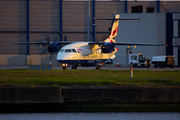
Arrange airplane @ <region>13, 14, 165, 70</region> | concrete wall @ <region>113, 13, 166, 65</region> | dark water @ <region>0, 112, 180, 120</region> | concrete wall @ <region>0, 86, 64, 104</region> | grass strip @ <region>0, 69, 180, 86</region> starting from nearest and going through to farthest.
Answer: dark water @ <region>0, 112, 180, 120</region>, concrete wall @ <region>0, 86, 64, 104</region>, grass strip @ <region>0, 69, 180, 86</region>, airplane @ <region>13, 14, 165, 70</region>, concrete wall @ <region>113, 13, 166, 65</region>

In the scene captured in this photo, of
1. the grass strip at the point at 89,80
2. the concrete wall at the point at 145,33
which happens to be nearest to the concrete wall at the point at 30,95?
the grass strip at the point at 89,80

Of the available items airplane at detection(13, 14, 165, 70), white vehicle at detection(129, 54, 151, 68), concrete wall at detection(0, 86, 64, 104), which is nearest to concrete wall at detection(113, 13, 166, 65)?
white vehicle at detection(129, 54, 151, 68)

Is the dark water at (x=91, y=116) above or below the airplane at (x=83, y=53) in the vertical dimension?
below

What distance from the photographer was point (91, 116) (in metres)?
8.19

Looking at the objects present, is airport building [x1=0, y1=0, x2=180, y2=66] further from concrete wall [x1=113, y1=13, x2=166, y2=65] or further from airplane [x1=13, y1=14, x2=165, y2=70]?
airplane [x1=13, y1=14, x2=165, y2=70]

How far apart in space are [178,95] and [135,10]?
46.7m

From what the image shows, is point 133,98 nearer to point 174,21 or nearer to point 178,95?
point 178,95

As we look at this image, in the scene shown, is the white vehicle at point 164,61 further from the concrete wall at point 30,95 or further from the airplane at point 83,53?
the concrete wall at point 30,95

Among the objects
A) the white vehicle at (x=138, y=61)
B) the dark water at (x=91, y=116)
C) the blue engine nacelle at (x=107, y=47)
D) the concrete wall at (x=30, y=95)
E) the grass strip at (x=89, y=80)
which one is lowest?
the dark water at (x=91, y=116)

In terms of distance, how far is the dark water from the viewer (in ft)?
26.0

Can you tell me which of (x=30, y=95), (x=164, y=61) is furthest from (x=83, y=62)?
(x=30, y=95)

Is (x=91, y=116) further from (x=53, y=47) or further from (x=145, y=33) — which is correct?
(x=145, y=33)

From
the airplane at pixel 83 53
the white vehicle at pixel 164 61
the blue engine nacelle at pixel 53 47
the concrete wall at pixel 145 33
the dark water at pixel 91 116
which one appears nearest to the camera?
the dark water at pixel 91 116

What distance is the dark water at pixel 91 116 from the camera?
793 cm
